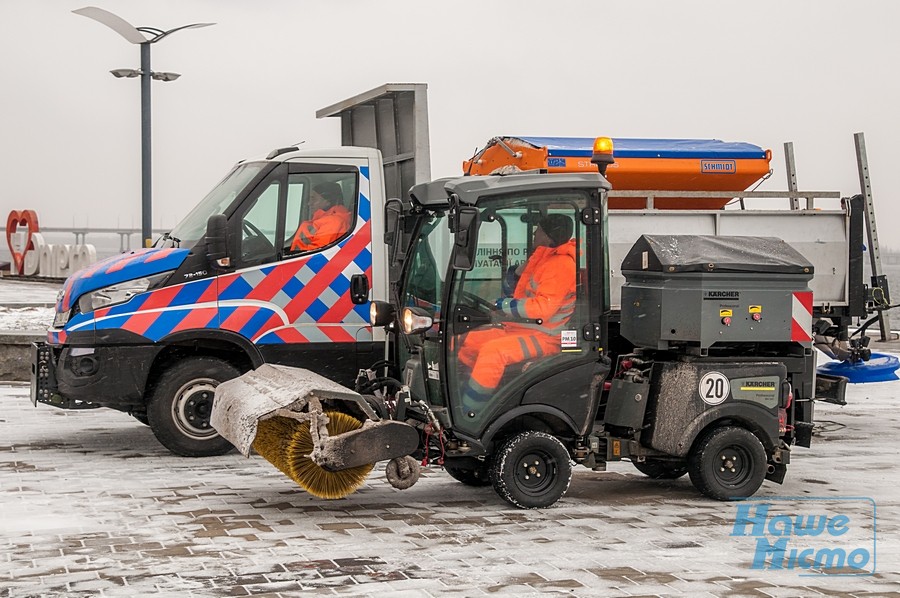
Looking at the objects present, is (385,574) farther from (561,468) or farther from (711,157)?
(711,157)

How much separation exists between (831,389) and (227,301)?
5.28 metres

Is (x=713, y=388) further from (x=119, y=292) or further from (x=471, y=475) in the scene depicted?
(x=119, y=292)

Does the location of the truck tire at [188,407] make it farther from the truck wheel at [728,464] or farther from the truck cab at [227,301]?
the truck wheel at [728,464]

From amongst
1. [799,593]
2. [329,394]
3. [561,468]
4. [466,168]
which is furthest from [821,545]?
[466,168]

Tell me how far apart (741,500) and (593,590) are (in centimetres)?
282

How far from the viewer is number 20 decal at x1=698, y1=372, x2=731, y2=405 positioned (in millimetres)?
8305

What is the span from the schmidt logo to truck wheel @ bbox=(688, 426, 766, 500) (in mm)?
3444

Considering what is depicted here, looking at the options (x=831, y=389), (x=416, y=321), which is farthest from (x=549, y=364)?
(x=831, y=389)

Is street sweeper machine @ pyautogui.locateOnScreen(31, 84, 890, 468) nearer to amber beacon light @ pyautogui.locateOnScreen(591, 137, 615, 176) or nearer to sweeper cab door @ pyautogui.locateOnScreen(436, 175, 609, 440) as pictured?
amber beacon light @ pyautogui.locateOnScreen(591, 137, 615, 176)

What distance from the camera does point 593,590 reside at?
600 cm

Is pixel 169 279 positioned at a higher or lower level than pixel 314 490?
higher

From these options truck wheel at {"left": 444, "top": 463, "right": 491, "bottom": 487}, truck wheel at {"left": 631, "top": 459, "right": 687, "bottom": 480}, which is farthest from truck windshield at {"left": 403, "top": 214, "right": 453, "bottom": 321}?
truck wheel at {"left": 631, "top": 459, "right": 687, "bottom": 480}

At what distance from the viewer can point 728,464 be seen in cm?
849

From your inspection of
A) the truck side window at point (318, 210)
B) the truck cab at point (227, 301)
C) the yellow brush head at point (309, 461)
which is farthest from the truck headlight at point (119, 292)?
the yellow brush head at point (309, 461)
